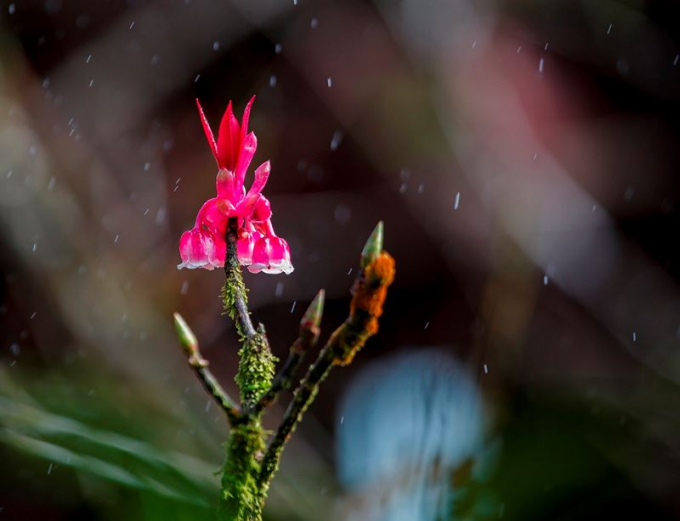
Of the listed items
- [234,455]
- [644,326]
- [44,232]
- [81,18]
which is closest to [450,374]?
[234,455]

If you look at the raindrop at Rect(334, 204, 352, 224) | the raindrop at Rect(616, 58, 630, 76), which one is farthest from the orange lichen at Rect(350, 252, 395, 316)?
the raindrop at Rect(616, 58, 630, 76)

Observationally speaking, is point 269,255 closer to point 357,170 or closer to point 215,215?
point 215,215

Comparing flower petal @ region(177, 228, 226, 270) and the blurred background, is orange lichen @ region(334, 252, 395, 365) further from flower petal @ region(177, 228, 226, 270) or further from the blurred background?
the blurred background

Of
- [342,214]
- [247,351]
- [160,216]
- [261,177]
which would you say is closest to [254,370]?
[247,351]

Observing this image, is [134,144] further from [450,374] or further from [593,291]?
[450,374]

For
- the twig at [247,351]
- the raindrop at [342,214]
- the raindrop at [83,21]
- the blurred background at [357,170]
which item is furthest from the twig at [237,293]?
the raindrop at [83,21]

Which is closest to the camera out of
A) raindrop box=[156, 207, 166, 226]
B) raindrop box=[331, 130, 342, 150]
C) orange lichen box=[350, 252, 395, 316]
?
orange lichen box=[350, 252, 395, 316]
